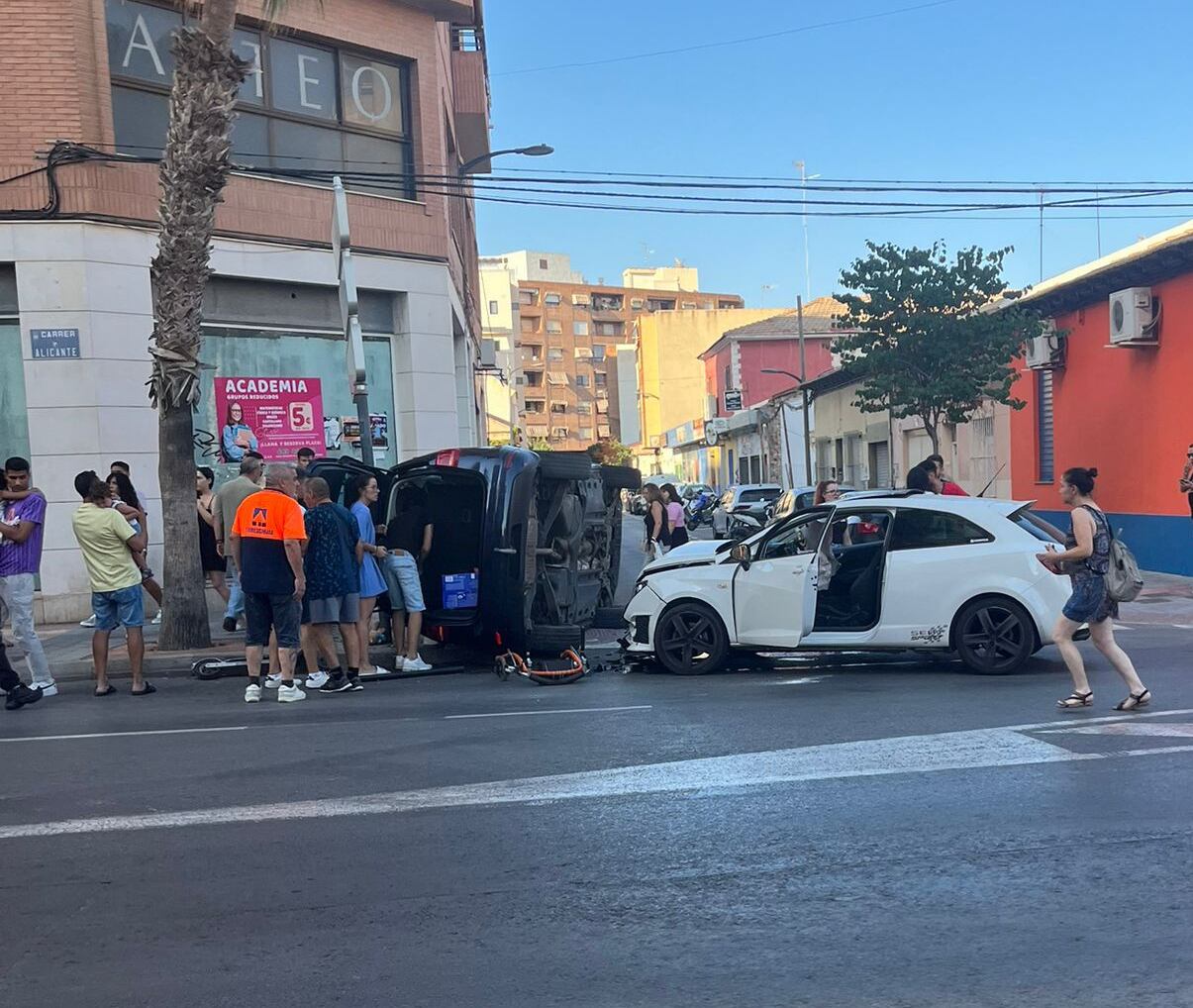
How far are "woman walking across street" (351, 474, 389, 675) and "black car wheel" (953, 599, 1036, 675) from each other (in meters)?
5.07

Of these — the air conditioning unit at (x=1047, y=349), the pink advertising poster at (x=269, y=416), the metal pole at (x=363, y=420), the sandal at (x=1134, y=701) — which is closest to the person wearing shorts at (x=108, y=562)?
the metal pole at (x=363, y=420)

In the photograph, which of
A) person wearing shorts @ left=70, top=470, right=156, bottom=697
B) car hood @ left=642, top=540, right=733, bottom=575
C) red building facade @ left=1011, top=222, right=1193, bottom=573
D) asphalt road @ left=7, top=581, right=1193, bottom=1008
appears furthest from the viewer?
red building facade @ left=1011, top=222, right=1193, bottom=573

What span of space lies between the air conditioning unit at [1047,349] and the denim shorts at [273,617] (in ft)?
53.8

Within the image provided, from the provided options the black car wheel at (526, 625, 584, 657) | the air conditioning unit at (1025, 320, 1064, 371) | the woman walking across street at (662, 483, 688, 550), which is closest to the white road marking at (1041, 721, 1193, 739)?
the black car wheel at (526, 625, 584, 657)

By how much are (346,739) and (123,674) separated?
478 cm

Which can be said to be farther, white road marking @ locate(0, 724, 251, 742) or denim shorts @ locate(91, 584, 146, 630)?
denim shorts @ locate(91, 584, 146, 630)

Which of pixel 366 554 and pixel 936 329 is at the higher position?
pixel 936 329

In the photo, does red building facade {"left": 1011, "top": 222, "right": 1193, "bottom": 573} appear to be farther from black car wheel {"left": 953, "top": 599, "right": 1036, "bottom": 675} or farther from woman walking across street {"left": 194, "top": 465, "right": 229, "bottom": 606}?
woman walking across street {"left": 194, "top": 465, "right": 229, "bottom": 606}

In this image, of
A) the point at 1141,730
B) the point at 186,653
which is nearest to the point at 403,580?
the point at 186,653

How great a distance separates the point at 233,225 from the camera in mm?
16844

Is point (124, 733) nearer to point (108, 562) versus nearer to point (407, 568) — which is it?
point (108, 562)

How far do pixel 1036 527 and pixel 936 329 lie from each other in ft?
40.6

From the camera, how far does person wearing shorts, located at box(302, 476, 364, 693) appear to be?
10.2 metres

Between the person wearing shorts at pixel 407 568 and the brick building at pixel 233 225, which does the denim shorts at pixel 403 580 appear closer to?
the person wearing shorts at pixel 407 568
